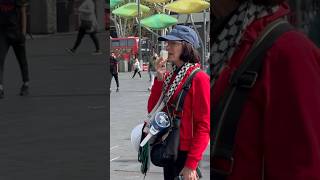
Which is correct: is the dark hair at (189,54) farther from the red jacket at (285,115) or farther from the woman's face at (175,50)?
the red jacket at (285,115)

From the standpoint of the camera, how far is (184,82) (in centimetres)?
288

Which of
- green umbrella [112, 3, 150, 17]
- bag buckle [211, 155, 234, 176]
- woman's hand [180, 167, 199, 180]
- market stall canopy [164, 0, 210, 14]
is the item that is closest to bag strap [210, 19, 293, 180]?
bag buckle [211, 155, 234, 176]

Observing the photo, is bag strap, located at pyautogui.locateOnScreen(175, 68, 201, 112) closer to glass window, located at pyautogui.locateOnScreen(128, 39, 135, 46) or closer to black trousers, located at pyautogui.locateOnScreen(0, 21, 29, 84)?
black trousers, located at pyautogui.locateOnScreen(0, 21, 29, 84)

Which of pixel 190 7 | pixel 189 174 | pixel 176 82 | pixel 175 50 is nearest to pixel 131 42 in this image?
pixel 190 7

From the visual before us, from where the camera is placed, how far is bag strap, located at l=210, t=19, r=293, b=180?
1027 mm

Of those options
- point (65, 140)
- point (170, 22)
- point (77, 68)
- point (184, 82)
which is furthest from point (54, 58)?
point (170, 22)

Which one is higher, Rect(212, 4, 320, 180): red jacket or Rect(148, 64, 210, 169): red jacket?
Rect(212, 4, 320, 180): red jacket

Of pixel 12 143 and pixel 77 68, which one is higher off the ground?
pixel 77 68

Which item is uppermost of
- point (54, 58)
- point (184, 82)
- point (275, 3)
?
point (275, 3)

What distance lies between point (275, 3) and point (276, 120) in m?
0.21

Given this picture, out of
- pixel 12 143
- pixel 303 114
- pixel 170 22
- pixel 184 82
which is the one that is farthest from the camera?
pixel 170 22

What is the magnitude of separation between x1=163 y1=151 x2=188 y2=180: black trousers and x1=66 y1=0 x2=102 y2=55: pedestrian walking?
1.86m

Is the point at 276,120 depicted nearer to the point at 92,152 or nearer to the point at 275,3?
the point at 275,3

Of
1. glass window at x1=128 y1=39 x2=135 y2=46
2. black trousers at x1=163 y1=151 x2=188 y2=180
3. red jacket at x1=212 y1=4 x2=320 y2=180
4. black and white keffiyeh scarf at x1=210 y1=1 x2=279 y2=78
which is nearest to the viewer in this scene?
red jacket at x1=212 y1=4 x2=320 y2=180
